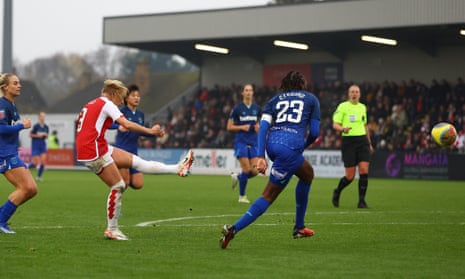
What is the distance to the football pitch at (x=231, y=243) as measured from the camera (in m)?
8.53

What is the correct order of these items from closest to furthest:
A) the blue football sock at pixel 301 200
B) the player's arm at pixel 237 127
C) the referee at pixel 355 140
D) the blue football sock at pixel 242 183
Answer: the blue football sock at pixel 301 200 → the referee at pixel 355 140 → the player's arm at pixel 237 127 → the blue football sock at pixel 242 183

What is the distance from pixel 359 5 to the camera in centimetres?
3847

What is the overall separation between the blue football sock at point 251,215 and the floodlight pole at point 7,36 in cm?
2332

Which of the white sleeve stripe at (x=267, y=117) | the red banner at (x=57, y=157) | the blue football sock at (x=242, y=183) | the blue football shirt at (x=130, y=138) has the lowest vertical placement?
the red banner at (x=57, y=157)

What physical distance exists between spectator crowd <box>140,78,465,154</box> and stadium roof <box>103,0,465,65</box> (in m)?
2.20

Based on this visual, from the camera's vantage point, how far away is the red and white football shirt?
1106cm

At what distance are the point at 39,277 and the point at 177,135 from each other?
37.5m

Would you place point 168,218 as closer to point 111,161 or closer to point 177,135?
point 111,161

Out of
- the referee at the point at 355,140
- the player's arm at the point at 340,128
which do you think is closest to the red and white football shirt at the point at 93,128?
the player's arm at the point at 340,128

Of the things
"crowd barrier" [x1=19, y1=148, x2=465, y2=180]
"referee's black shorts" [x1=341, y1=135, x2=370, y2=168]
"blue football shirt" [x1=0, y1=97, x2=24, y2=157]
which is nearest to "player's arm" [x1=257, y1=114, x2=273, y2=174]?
"blue football shirt" [x1=0, y1=97, x2=24, y2=157]

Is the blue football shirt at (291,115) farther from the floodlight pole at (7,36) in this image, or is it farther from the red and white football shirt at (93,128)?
the floodlight pole at (7,36)

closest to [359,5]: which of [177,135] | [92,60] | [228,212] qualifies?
[177,135]

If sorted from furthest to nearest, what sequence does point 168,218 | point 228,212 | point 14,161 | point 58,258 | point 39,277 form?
1. point 228,212
2. point 168,218
3. point 14,161
4. point 58,258
5. point 39,277

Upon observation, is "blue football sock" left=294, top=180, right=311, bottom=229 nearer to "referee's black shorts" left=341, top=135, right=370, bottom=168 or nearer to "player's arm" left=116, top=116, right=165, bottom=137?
"player's arm" left=116, top=116, right=165, bottom=137
